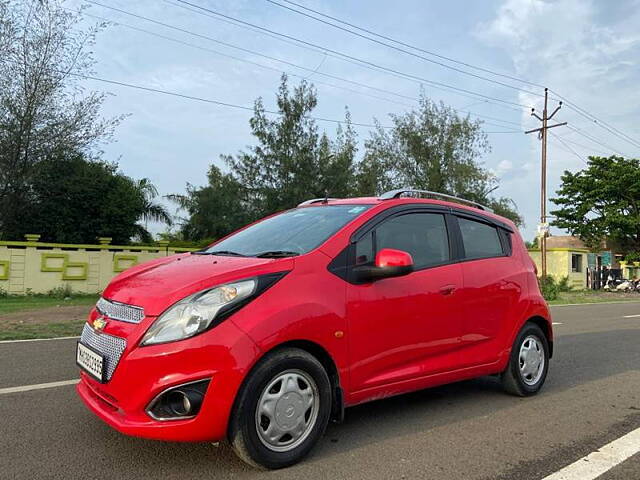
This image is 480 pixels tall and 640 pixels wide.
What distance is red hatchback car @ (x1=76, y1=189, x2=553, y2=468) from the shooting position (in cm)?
304

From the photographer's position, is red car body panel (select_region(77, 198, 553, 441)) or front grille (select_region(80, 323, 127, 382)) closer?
red car body panel (select_region(77, 198, 553, 441))

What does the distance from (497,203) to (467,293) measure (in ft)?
128

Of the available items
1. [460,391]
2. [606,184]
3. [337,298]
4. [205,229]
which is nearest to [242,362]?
[337,298]

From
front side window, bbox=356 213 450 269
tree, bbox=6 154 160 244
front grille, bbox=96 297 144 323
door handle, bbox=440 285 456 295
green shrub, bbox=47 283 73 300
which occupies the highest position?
tree, bbox=6 154 160 244

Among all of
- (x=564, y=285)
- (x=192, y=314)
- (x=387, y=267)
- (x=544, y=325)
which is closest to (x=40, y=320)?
(x=192, y=314)

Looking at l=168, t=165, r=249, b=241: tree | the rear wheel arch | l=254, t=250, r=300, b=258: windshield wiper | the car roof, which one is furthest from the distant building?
l=254, t=250, r=300, b=258: windshield wiper

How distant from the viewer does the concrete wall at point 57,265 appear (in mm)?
16438

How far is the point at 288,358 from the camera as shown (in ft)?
10.7

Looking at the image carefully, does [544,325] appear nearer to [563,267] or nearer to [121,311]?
[121,311]

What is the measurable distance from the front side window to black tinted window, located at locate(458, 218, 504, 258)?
10.7 inches

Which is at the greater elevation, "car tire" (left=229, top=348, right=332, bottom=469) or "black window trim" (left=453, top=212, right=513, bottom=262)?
"black window trim" (left=453, top=212, right=513, bottom=262)

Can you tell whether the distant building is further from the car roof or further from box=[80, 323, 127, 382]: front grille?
box=[80, 323, 127, 382]: front grille

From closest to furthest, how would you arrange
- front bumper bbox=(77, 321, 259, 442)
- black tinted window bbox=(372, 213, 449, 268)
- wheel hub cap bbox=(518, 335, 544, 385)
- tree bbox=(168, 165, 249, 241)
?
front bumper bbox=(77, 321, 259, 442) → black tinted window bbox=(372, 213, 449, 268) → wheel hub cap bbox=(518, 335, 544, 385) → tree bbox=(168, 165, 249, 241)

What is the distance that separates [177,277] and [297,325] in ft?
2.67
